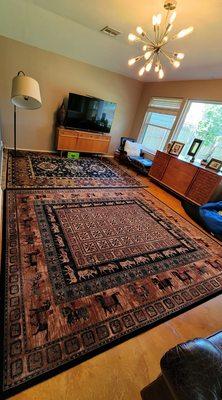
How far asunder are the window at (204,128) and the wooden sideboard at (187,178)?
57 centimetres

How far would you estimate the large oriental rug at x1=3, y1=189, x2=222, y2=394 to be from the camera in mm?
1255

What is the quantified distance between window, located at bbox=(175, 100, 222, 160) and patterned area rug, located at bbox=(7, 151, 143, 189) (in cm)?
163

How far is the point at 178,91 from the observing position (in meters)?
4.67

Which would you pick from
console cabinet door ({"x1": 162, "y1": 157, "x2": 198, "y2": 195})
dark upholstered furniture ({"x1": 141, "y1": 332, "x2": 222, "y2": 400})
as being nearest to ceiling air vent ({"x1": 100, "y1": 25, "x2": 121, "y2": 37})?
console cabinet door ({"x1": 162, "y1": 157, "x2": 198, "y2": 195})

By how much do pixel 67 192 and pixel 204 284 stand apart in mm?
2355

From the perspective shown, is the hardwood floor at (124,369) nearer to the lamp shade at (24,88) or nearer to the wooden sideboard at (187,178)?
the wooden sideboard at (187,178)

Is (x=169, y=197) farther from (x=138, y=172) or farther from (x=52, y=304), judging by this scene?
(x=52, y=304)

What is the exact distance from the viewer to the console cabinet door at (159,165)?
175 inches

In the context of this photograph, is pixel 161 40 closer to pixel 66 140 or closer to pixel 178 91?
pixel 178 91

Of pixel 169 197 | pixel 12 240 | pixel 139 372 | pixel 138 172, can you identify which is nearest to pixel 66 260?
pixel 12 240

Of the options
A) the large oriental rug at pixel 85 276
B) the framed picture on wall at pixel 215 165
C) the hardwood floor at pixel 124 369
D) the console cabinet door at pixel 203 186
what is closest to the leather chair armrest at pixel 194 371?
the hardwood floor at pixel 124 369

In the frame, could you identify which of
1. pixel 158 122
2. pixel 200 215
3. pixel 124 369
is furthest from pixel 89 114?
pixel 124 369

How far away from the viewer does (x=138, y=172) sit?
17.0 feet

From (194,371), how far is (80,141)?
16.3 ft
